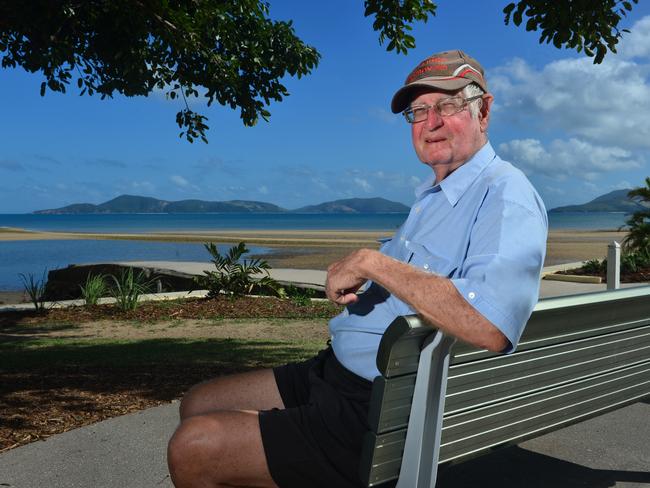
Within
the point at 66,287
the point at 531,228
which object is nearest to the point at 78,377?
the point at 531,228

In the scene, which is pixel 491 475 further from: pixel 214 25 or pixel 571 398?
pixel 214 25

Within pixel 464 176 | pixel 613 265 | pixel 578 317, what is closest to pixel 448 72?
pixel 464 176

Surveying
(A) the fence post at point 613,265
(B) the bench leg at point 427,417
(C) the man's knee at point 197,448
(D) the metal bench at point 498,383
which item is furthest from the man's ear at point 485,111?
(A) the fence post at point 613,265

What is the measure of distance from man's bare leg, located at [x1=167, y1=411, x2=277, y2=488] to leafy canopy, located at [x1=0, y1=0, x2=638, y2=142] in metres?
4.75

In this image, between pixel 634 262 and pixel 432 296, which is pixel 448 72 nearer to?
pixel 432 296

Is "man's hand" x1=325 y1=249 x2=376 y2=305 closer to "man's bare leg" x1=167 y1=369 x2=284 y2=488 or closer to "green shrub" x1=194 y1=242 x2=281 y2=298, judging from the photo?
"man's bare leg" x1=167 y1=369 x2=284 y2=488

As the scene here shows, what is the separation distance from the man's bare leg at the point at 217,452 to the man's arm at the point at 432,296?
532 millimetres

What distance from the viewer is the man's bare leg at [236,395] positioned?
8.43 ft

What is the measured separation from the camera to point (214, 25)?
7359 mm

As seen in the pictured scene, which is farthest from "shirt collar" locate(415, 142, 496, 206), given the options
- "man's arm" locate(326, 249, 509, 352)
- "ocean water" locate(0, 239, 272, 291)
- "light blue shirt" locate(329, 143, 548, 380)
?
"ocean water" locate(0, 239, 272, 291)

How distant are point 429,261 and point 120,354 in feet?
18.6

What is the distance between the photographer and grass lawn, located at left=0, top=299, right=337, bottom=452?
465cm

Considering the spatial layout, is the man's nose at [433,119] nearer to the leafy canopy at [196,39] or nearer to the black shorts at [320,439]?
the black shorts at [320,439]

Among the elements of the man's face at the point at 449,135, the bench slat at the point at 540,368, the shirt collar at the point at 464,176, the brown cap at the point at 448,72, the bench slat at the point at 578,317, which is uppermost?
the brown cap at the point at 448,72
